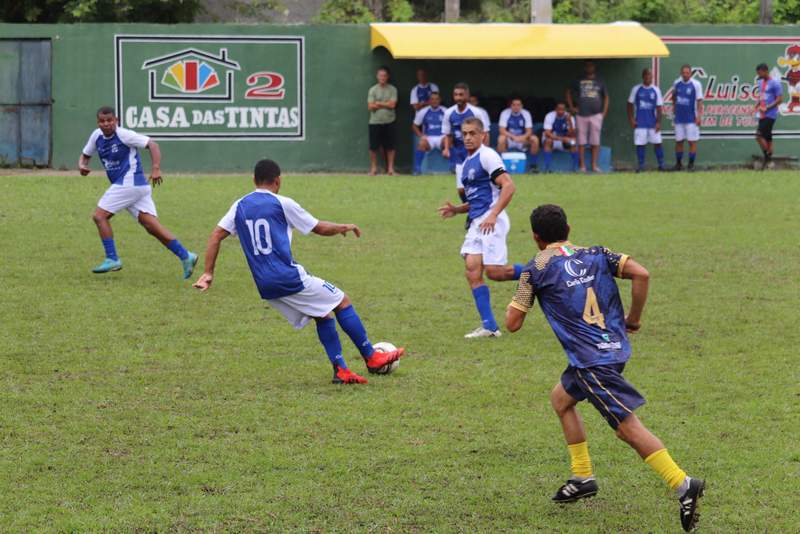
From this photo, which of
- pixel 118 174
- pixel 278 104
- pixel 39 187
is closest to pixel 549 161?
pixel 278 104

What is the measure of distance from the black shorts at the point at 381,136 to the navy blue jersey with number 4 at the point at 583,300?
58.4 feet

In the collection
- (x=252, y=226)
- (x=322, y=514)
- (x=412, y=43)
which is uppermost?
(x=412, y=43)

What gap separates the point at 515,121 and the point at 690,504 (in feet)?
60.9

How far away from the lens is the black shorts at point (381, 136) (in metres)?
24.2

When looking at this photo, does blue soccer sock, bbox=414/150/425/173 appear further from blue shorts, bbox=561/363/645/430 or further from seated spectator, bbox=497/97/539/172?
blue shorts, bbox=561/363/645/430

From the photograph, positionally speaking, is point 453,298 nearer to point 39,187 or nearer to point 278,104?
point 39,187

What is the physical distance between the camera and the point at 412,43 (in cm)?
2419

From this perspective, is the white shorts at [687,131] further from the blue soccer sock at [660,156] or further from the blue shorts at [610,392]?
the blue shorts at [610,392]

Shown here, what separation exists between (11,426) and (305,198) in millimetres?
12415

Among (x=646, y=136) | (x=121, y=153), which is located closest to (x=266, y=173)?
(x=121, y=153)

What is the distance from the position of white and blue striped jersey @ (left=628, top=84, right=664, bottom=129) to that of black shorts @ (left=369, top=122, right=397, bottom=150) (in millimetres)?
4888

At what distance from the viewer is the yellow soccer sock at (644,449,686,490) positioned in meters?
6.25

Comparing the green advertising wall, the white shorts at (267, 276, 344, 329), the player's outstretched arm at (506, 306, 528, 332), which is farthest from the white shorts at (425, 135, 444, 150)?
the player's outstretched arm at (506, 306, 528, 332)

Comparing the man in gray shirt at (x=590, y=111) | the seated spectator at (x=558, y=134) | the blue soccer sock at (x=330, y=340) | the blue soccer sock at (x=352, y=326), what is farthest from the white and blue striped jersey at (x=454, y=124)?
Answer: the blue soccer sock at (x=330, y=340)
